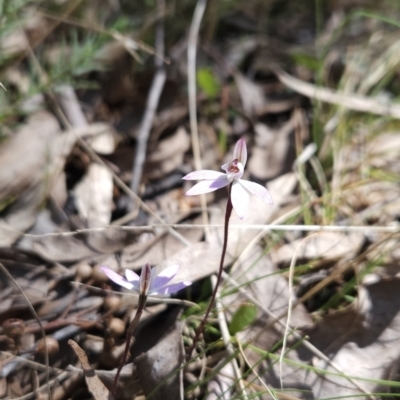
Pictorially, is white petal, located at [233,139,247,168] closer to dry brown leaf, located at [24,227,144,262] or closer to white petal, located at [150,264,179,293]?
white petal, located at [150,264,179,293]

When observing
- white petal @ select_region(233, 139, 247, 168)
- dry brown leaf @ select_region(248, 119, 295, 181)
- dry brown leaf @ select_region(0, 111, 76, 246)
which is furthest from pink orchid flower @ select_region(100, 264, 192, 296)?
dry brown leaf @ select_region(248, 119, 295, 181)

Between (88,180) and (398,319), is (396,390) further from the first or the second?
(88,180)

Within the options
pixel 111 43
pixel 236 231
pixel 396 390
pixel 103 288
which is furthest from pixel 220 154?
pixel 396 390

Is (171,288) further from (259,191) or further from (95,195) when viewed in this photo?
(95,195)

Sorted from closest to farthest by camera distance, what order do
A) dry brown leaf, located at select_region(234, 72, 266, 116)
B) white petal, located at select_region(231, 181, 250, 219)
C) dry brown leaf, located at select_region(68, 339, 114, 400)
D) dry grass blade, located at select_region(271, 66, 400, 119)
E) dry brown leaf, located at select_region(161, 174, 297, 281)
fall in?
1. white petal, located at select_region(231, 181, 250, 219)
2. dry brown leaf, located at select_region(68, 339, 114, 400)
3. dry brown leaf, located at select_region(161, 174, 297, 281)
4. dry grass blade, located at select_region(271, 66, 400, 119)
5. dry brown leaf, located at select_region(234, 72, 266, 116)

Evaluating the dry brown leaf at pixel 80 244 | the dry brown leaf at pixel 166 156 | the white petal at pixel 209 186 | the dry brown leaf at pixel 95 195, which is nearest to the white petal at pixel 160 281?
the white petal at pixel 209 186

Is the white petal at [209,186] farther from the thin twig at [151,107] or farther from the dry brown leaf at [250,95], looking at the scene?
the dry brown leaf at [250,95]
